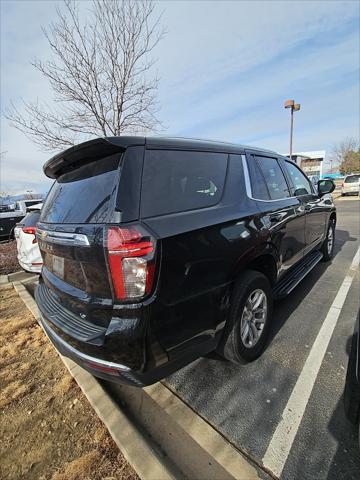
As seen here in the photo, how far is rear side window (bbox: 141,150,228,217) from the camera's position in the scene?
5.35 feet

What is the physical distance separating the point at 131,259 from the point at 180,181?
68 cm

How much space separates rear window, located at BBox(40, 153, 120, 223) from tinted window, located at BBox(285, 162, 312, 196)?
2.73 meters

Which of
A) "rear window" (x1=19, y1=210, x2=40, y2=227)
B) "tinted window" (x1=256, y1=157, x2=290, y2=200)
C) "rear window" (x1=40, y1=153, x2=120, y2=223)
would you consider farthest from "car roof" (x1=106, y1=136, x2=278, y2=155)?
"rear window" (x1=19, y1=210, x2=40, y2=227)

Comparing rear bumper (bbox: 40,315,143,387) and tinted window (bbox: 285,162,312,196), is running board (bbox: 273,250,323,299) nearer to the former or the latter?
tinted window (bbox: 285,162,312,196)

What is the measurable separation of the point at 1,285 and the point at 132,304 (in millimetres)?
4758

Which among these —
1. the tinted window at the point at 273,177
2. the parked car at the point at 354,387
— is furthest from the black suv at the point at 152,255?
the parked car at the point at 354,387

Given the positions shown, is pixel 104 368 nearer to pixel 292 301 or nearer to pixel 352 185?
pixel 292 301

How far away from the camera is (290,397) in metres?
2.08

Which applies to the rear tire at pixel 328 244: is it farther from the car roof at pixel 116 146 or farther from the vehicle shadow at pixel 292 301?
the car roof at pixel 116 146

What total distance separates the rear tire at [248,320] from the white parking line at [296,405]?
17.3 inches

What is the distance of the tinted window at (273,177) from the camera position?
2.88 meters

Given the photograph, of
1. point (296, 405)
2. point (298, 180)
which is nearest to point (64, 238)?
point (296, 405)

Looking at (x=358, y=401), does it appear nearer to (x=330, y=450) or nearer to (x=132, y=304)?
(x=330, y=450)

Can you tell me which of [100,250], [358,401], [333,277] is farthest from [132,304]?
[333,277]
